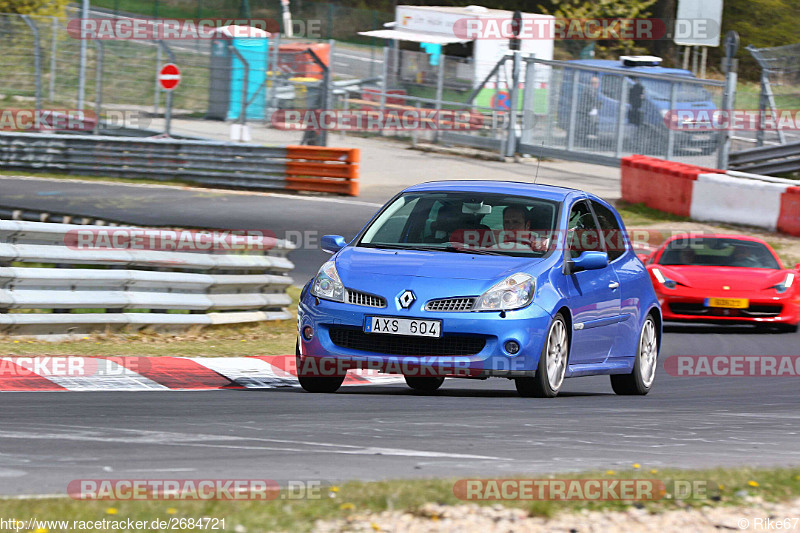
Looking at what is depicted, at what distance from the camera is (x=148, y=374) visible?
891cm

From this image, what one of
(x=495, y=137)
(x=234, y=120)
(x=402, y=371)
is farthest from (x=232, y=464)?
(x=495, y=137)

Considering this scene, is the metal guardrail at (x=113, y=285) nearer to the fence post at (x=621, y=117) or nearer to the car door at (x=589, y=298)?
the car door at (x=589, y=298)

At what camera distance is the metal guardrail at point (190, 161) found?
79.4 ft

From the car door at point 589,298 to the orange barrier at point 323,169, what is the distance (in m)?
14.9

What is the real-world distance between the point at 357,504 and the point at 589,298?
427 cm

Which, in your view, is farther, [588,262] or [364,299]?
[588,262]

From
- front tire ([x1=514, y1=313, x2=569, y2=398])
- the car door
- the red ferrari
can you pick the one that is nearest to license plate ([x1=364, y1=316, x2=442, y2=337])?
front tire ([x1=514, y1=313, x2=569, y2=398])

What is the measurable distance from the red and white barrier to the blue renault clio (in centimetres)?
1365

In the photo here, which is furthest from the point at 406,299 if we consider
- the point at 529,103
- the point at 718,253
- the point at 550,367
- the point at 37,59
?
the point at 529,103

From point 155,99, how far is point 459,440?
74.4 feet

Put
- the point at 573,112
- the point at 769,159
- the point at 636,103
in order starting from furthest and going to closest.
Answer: the point at 573,112 → the point at 636,103 → the point at 769,159

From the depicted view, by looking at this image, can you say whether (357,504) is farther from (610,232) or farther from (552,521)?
(610,232)

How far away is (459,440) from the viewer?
6.32 metres

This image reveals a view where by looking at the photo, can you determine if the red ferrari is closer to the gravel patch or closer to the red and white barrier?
the red and white barrier
